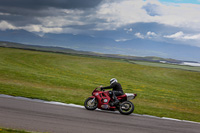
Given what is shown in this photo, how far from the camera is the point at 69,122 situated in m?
9.30

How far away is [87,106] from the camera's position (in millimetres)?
12711

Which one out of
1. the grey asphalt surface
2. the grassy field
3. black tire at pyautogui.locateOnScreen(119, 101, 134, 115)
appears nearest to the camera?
the grey asphalt surface

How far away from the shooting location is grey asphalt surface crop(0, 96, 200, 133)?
8.36 m

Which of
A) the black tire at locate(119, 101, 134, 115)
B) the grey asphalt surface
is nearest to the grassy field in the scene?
the black tire at locate(119, 101, 134, 115)

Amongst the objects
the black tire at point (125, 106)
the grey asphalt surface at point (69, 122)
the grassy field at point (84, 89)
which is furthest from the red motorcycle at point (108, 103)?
the grassy field at point (84, 89)

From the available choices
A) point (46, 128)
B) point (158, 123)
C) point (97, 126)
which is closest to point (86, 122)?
point (97, 126)

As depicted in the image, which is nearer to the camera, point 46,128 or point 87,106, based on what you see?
point 46,128

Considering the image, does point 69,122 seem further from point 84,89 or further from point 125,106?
point 84,89

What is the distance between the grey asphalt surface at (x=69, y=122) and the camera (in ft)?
27.4

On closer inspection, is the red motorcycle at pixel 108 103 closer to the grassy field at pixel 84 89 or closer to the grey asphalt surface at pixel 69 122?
the grey asphalt surface at pixel 69 122

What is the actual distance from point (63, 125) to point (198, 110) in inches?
558

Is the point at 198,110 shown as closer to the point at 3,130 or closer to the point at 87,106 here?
the point at 87,106

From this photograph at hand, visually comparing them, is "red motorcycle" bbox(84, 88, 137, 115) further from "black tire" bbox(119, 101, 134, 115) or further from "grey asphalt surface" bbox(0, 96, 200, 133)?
"grey asphalt surface" bbox(0, 96, 200, 133)

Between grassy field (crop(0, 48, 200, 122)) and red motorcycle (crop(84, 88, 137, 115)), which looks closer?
red motorcycle (crop(84, 88, 137, 115))
